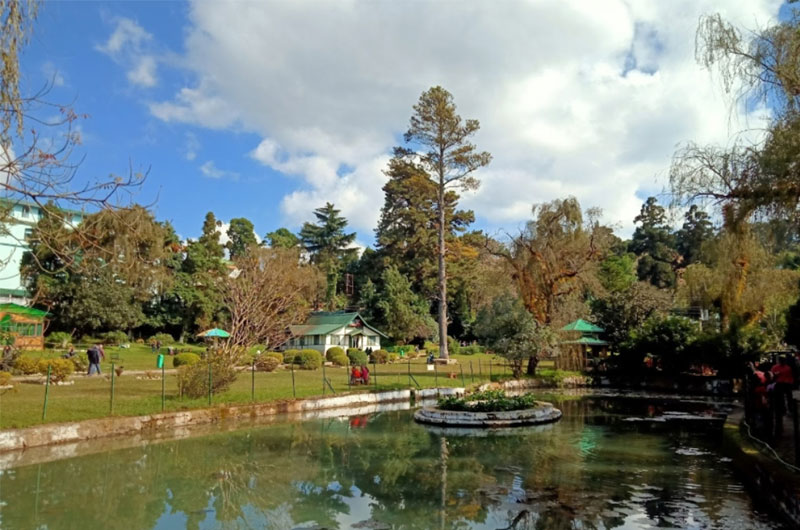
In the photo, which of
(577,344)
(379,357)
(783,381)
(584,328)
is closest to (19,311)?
(379,357)

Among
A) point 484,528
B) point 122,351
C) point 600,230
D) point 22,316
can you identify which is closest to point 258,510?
point 484,528

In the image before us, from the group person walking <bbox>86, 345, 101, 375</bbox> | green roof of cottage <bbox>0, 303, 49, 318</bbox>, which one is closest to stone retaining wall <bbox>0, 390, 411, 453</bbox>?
person walking <bbox>86, 345, 101, 375</bbox>

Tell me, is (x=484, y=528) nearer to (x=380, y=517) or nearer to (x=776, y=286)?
(x=380, y=517)

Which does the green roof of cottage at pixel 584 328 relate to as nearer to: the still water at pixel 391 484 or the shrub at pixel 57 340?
the still water at pixel 391 484

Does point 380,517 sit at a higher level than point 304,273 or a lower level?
lower

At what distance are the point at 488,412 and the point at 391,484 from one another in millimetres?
8201

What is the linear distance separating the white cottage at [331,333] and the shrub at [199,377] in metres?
27.8

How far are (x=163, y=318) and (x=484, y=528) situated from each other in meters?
51.4

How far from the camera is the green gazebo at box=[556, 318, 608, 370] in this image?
112ft

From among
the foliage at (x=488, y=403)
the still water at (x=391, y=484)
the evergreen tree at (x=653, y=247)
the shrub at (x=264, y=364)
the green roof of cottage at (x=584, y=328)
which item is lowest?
the still water at (x=391, y=484)

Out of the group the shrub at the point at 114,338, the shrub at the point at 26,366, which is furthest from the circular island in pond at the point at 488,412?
the shrub at the point at 114,338

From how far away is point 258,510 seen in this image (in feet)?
29.6

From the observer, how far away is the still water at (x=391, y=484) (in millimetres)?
8438

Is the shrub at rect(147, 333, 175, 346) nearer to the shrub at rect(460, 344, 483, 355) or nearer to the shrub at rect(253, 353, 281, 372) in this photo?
the shrub at rect(253, 353, 281, 372)
